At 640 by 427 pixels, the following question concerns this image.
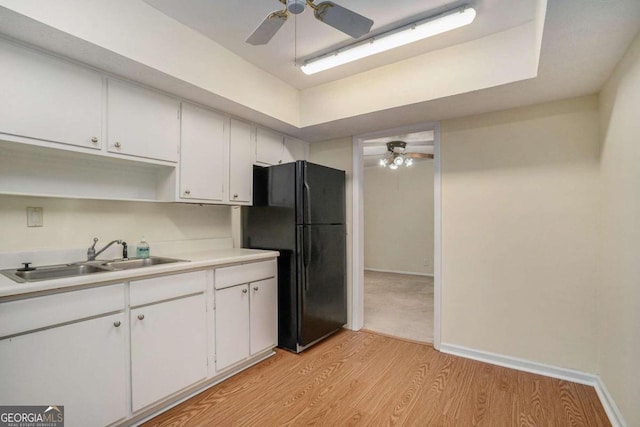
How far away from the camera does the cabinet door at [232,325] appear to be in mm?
2215

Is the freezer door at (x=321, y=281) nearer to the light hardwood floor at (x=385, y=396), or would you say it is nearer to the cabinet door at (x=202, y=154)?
the light hardwood floor at (x=385, y=396)

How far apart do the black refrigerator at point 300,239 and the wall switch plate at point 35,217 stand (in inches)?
60.9

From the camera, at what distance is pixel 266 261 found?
2.64 metres

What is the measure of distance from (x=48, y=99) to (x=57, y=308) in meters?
1.14

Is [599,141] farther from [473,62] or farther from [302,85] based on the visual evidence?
[302,85]

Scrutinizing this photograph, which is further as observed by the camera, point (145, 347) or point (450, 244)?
point (450, 244)

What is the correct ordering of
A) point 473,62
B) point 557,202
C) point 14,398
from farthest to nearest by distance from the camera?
point 557,202
point 473,62
point 14,398

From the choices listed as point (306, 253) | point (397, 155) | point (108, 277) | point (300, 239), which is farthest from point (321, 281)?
point (397, 155)

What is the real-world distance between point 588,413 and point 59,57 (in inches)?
152

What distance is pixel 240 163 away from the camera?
9.07ft

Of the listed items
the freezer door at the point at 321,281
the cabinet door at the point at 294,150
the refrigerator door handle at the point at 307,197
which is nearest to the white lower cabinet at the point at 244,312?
the freezer door at the point at 321,281

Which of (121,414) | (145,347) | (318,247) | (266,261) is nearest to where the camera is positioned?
(121,414)

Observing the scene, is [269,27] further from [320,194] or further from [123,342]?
[123,342]

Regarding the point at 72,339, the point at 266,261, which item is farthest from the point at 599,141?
the point at 72,339
